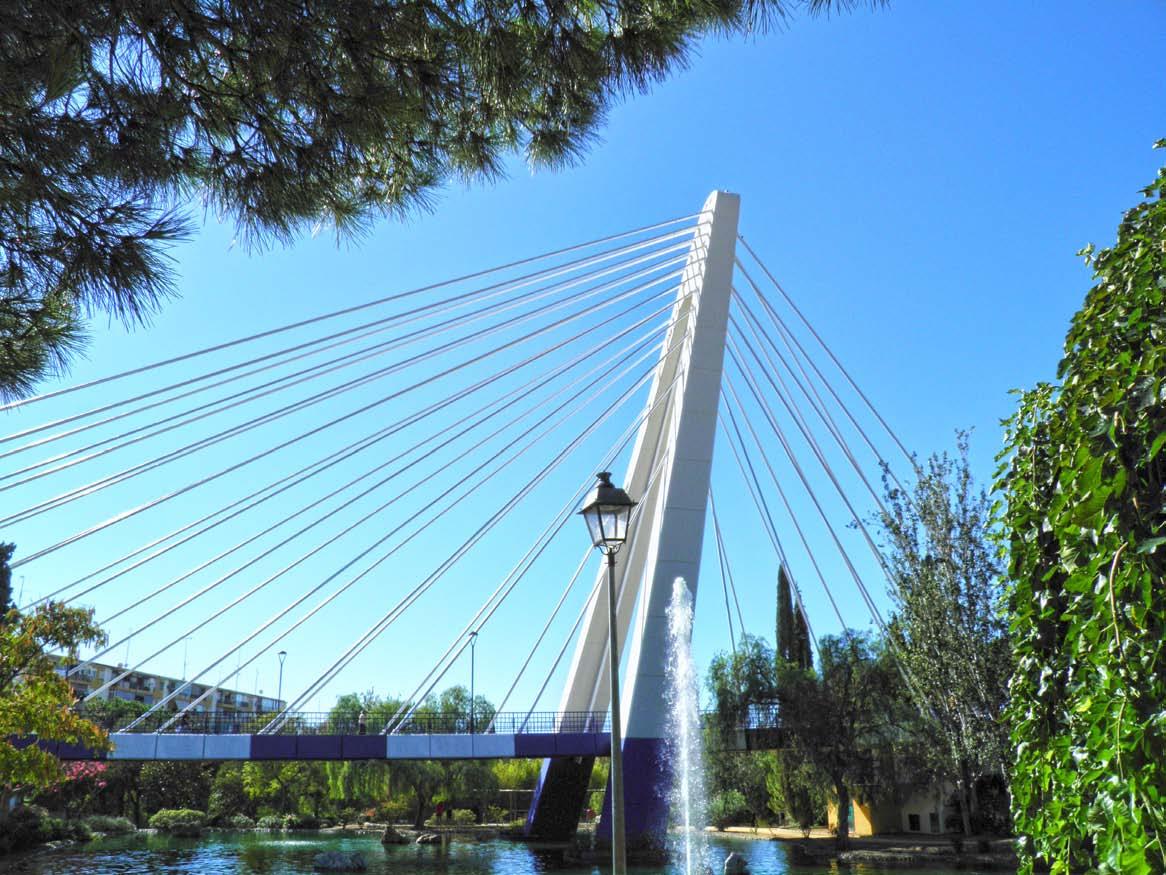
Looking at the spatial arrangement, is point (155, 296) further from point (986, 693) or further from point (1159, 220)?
point (986, 693)

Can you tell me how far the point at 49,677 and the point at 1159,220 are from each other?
1342 centimetres

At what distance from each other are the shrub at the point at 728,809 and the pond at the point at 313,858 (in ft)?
3.36

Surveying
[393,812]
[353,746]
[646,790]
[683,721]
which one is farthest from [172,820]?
[683,721]

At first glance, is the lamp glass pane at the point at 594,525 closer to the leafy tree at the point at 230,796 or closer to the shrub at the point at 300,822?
the shrub at the point at 300,822

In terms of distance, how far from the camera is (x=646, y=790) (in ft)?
46.1

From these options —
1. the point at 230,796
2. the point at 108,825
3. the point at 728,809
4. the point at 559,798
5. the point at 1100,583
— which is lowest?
the point at 108,825

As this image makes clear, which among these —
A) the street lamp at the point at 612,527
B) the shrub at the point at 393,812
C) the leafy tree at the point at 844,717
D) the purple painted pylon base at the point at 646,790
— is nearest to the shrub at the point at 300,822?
the shrub at the point at 393,812

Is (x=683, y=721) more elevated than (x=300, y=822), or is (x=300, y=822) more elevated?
(x=683, y=721)

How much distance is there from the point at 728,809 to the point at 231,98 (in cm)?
2768

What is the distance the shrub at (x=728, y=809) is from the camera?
25.5 metres

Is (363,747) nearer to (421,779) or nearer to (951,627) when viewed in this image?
(951,627)

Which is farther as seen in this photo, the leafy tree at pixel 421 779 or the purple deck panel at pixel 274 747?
the leafy tree at pixel 421 779

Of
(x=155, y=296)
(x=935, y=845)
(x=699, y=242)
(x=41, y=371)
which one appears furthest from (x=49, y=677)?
(x=935, y=845)

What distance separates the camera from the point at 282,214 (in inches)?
176
